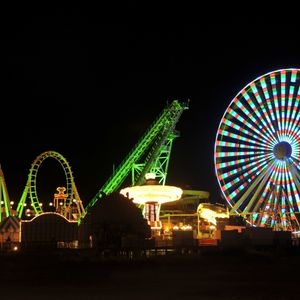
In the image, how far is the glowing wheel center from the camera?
41656mm

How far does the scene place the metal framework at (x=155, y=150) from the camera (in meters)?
53.9

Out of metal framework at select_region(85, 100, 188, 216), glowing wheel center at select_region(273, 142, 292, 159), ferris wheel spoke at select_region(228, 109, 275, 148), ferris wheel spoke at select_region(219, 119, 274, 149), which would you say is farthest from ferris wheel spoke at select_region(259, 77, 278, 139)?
metal framework at select_region(85, 100, 188, 216)

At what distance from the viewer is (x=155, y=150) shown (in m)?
53.8

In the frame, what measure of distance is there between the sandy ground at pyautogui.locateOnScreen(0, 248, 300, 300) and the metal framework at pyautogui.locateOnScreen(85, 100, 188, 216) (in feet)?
85.9

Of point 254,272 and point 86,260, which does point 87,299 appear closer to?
point 254,272

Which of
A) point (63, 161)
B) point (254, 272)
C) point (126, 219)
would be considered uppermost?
point (63, 161)

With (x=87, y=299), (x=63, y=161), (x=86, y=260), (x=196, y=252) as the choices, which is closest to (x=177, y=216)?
(x=63, y=161)

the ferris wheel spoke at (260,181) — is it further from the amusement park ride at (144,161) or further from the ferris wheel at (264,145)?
the amusement park ride at (144,161)

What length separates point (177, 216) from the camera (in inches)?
2436

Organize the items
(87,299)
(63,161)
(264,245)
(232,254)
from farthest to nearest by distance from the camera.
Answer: (63,161) → (264,245) → (232,254) → (87,299)

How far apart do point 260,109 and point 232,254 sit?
18.2m

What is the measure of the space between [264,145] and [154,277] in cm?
2702

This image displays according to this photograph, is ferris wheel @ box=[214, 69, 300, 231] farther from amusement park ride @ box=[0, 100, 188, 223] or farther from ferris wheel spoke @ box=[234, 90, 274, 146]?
amusement park ride @ box=[0, 100, 188, 223]

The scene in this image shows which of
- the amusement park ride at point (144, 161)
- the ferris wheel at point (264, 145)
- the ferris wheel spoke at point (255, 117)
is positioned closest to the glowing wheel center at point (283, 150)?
the ferris wheel at point (264, 145)
